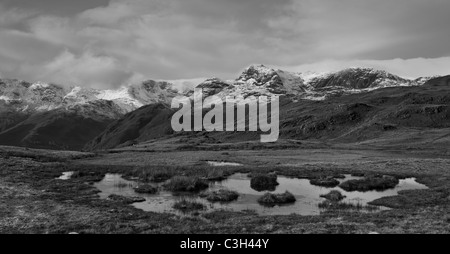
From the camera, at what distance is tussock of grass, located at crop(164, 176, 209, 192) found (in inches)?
1962

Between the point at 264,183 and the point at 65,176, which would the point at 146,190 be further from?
the point at 65,176

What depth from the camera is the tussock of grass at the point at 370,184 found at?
50406 millimetres

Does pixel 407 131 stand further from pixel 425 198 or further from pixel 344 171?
pixel 425 198

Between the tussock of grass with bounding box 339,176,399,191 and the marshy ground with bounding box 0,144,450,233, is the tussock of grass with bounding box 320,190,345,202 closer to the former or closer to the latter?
the marshy ground with bounding box 0,144,450,233

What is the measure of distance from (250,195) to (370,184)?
56.7 feet

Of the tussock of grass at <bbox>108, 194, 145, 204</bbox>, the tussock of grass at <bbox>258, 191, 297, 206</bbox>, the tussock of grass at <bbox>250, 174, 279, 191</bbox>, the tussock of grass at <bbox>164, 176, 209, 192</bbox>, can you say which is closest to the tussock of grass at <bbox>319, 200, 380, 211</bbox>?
the tussock of grass at <bbox>258, 191, 297, 206</bbox>

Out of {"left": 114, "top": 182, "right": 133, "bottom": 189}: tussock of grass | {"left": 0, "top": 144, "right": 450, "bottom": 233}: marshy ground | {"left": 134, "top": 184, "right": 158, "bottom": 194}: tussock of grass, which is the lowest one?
{"left": 114, "top": 182, "right": 133, "bottom": 189}: tussock of grass

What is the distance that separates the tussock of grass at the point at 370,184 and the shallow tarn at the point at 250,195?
1174 mm

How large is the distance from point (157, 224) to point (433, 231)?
19751mm

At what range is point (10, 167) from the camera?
65.7 meters

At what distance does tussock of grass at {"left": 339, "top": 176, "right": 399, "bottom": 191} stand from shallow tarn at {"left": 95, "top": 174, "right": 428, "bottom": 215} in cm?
117

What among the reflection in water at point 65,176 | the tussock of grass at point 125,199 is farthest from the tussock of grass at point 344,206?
the reflection in water at point 65,176

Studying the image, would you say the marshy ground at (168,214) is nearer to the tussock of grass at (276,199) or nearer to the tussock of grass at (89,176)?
the tussock of grass at (89,176)
